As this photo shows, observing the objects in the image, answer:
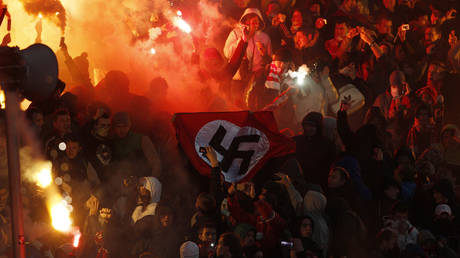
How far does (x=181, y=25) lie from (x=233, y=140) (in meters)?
3.30

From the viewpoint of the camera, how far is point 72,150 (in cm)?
845

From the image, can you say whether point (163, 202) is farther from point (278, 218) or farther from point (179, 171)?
point (278, 218)

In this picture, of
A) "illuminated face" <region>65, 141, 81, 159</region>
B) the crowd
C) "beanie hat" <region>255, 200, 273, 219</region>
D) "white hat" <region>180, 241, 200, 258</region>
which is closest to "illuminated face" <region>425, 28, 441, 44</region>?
the crowd

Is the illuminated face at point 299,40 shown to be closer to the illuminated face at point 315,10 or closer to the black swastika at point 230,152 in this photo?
the illuminated face at point 315,10

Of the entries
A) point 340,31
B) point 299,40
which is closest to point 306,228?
point 299,40

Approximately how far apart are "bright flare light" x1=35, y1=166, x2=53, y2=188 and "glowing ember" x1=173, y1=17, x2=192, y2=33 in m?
4.36

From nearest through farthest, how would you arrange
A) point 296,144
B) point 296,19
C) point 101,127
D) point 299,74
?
point 101,127, point 296,144, point 299,74, point 296,19

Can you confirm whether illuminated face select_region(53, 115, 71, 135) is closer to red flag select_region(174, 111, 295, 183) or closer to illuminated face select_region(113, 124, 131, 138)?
illuminated face select_region(113, 124, 131, 138)

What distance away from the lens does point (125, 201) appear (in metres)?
8.25

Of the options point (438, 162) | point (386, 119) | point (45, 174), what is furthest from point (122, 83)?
point (438, 162)

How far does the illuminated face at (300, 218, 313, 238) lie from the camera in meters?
8.23

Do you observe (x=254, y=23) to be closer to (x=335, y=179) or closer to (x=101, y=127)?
(x=335, y=179)

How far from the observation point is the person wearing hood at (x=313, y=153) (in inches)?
378

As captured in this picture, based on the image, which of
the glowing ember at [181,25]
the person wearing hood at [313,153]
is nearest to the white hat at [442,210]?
the person wearing hood at [313,153]
